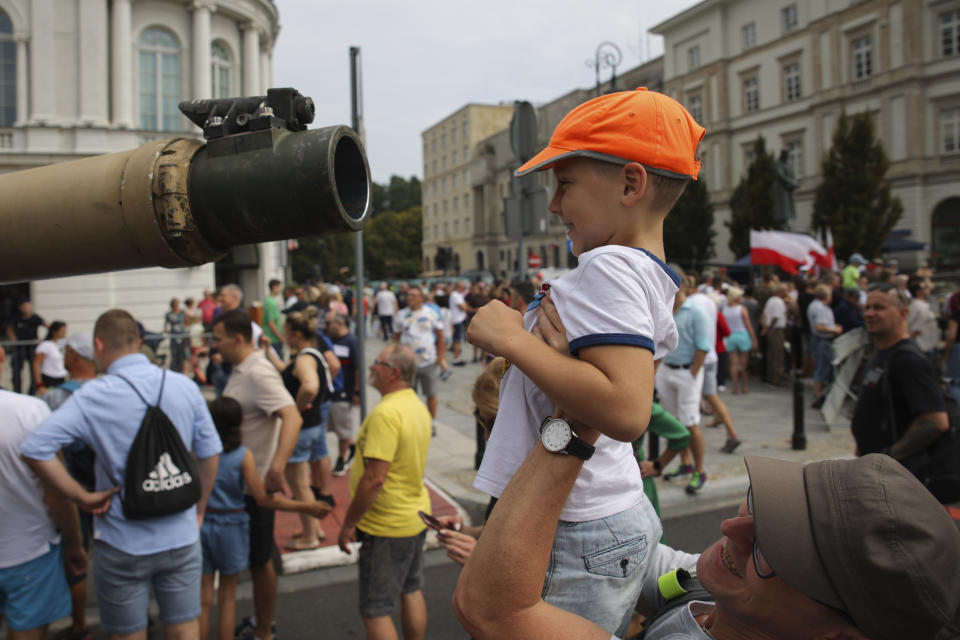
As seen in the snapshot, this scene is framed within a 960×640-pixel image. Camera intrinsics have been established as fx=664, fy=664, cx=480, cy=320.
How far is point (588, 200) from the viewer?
4.32ft

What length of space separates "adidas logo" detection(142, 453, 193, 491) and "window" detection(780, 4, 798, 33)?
157ft

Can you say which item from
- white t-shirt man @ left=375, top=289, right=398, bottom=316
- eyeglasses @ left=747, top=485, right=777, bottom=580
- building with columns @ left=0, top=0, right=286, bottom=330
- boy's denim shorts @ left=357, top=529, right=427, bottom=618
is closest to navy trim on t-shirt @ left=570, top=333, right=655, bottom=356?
eyeglasses @ left=747, top=485, right=777, bottom=580

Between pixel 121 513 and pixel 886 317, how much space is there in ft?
15.0

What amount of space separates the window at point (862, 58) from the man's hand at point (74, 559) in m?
43.5

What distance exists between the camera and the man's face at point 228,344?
4.67 meters

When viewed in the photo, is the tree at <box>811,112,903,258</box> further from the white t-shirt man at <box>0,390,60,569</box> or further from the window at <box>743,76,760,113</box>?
the white t-shirt man at <box>0,390,60,569</box>

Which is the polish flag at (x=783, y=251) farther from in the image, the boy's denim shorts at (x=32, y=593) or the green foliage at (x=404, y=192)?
the green foliage at (x=404, y=192)

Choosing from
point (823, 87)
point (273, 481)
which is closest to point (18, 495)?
point (273, 481)

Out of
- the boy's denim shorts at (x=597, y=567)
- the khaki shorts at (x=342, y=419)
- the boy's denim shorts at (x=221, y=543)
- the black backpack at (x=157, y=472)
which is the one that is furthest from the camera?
the khaki shorts at (x=342, y=419)

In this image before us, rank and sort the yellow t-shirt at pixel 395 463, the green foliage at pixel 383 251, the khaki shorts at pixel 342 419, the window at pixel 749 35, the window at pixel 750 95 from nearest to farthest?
the yellow t-shirt at pixel 395 463 < the khaki shorts at pixel 342 419 < the window at pixel 749 35 < the window at pixel 750 95 < the green foliage at pixel 383 251

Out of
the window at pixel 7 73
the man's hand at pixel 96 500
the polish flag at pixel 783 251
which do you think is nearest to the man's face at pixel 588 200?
the man's hand at pixel 96 500

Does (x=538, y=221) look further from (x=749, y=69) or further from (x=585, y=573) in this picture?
(x=749, y=69)

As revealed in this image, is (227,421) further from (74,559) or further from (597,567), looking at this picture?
(597,567)

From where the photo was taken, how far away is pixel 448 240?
305 ft
